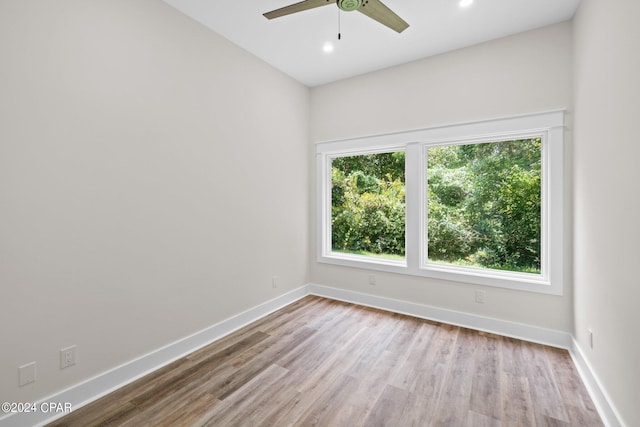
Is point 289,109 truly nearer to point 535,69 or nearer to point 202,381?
point 535,69

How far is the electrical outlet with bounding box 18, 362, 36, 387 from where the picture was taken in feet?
5.40

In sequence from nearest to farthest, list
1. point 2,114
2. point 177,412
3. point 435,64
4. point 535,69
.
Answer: point 2,114 → point 177,412 → point 535,69 → point 435,64

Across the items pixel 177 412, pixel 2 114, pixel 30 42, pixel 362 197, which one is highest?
pixel 30 42

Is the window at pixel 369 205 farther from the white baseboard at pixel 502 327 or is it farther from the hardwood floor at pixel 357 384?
the hardwood floor at pixel 357 384

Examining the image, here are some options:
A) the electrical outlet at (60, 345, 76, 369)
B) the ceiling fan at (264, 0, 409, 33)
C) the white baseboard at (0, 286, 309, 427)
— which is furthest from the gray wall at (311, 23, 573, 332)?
the electrical outlet at (60, 345, 76, 369)

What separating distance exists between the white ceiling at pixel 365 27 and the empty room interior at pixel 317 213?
26mm

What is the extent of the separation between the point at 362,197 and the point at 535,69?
2186 mm

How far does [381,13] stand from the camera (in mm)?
1942

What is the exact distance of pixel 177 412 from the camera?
182cm

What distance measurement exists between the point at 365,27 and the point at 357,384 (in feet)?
9.84

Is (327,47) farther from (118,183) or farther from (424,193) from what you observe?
(118,183)

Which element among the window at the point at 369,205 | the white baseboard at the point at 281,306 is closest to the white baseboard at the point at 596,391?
the white baseboard at the point at 281,306

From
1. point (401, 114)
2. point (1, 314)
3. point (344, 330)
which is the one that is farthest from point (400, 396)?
point (401, 114)

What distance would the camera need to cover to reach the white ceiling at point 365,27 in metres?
2.38
